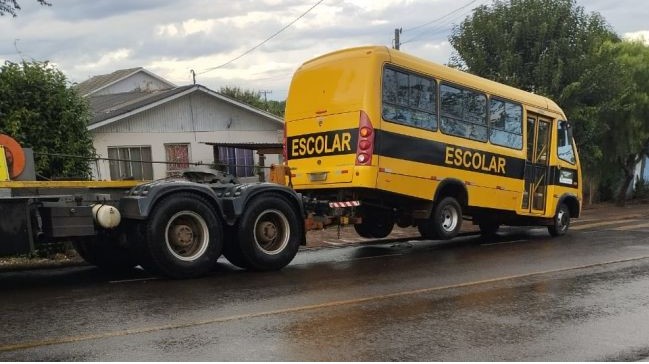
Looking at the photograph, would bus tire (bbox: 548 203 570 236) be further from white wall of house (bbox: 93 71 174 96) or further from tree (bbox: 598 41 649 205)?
white wall of house (bbox: 93 71 174 96)

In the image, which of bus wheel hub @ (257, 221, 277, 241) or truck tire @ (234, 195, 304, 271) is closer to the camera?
truck tire @ (234, 195, 304, 271)

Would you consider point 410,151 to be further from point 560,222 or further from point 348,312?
point 560,222

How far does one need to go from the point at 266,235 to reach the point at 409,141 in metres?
2.96

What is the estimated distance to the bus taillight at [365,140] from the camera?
10.2 metres

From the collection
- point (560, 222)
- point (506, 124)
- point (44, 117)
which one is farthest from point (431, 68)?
point (44, 117)

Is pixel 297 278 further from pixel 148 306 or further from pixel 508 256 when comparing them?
pixel 508 256

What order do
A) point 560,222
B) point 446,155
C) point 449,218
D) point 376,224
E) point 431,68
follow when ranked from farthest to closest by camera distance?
point 560,222
point 376,224
point 449,218
point 446,155
point 431,68

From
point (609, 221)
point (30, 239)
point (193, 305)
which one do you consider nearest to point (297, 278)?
point (193, 305)

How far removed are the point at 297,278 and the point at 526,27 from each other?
13549 millimetres

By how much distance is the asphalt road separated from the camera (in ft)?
17.1

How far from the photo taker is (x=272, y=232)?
954 cm

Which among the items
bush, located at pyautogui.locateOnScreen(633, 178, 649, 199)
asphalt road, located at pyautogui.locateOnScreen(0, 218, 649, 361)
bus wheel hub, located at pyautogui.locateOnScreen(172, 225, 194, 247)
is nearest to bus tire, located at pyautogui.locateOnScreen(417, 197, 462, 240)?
asphalt road, located at pyautogui.locateOnScreen(0, 218, 649, 361)

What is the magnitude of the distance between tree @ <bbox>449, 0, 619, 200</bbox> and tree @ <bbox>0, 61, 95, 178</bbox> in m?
12.3

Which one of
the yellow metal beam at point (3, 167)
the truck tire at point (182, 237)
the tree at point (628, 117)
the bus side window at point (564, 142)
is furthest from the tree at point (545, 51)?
the yellow metal beam at point (3, 167)
